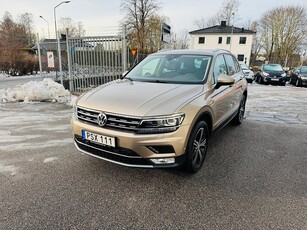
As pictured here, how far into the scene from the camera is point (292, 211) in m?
2.55

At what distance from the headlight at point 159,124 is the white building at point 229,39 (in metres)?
43.4

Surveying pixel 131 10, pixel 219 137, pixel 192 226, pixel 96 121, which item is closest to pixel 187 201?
pixel 192 226

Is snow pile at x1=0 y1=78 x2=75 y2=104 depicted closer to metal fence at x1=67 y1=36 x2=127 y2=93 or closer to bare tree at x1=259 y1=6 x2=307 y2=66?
metal fence at x1=67 y1=36 x2=127 y2=93

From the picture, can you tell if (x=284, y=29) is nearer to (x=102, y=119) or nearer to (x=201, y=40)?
(x=201, y=40)

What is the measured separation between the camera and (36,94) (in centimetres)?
834

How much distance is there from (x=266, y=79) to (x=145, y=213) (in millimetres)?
15668

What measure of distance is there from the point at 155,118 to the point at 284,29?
1749 inches

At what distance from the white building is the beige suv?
42.3m

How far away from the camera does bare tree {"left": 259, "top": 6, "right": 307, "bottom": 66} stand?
1486 inches

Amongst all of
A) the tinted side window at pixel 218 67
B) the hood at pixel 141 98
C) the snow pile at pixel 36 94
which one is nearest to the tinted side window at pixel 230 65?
the tinted side window at pixel 218 67

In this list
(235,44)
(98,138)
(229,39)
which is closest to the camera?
(98,138)

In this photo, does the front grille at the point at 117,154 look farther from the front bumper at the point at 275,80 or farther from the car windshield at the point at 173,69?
the front bumper at the point at 275,80

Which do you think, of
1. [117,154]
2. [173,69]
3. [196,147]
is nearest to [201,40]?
[173,69]

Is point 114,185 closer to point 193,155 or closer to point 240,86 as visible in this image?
point 193,155
